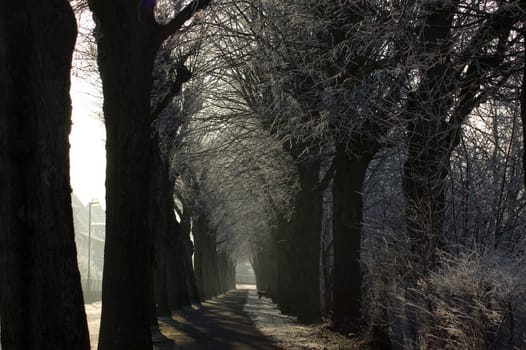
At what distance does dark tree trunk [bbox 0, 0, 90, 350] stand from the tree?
284 centimetres

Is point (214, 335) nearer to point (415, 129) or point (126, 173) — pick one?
point (126, 173)

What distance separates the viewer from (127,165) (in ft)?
33.9

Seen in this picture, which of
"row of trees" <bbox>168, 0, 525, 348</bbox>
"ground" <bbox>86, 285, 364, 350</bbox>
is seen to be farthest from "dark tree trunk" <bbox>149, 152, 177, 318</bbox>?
"row of trees" <bbox>168, 0, 525, 348</bbox>

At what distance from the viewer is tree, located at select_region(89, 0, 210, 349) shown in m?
9.99

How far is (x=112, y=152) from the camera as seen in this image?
417 inches

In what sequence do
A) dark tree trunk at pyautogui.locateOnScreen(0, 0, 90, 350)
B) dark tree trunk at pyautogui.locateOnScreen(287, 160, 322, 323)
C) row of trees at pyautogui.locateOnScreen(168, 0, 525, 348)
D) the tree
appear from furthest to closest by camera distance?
1. dark tree trunk at pyautogui.locateOnScreen(287, 160, 322, 323)
2. the tree
3. row of trees at pyautogui.locateOnScreen(168, 0, 525, 348)
4. dark tree trunk at pyautogui.locateOnScreen(0, 0, 90, 350)

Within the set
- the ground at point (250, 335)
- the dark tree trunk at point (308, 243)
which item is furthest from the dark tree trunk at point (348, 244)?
the dark tree trunk at point (308, 243)

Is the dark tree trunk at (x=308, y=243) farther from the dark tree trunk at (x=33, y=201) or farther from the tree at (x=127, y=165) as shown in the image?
the dark tree trunk at (x=33, y=201)

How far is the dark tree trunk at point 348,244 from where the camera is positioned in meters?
16.5

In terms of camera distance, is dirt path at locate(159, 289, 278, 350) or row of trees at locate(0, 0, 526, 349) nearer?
row of trees at locate(0, 0, 526, 349)

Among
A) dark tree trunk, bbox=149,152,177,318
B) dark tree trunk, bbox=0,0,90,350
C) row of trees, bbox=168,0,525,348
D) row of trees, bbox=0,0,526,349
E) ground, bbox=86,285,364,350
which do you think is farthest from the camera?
dark tree trunk, bbox=149,152,177,318

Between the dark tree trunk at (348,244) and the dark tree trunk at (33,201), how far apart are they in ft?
33.1

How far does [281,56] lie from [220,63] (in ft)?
16.2

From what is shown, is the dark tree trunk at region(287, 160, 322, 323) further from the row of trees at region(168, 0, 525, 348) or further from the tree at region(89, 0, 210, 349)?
the tree at region(89, 0, 210, 349)
